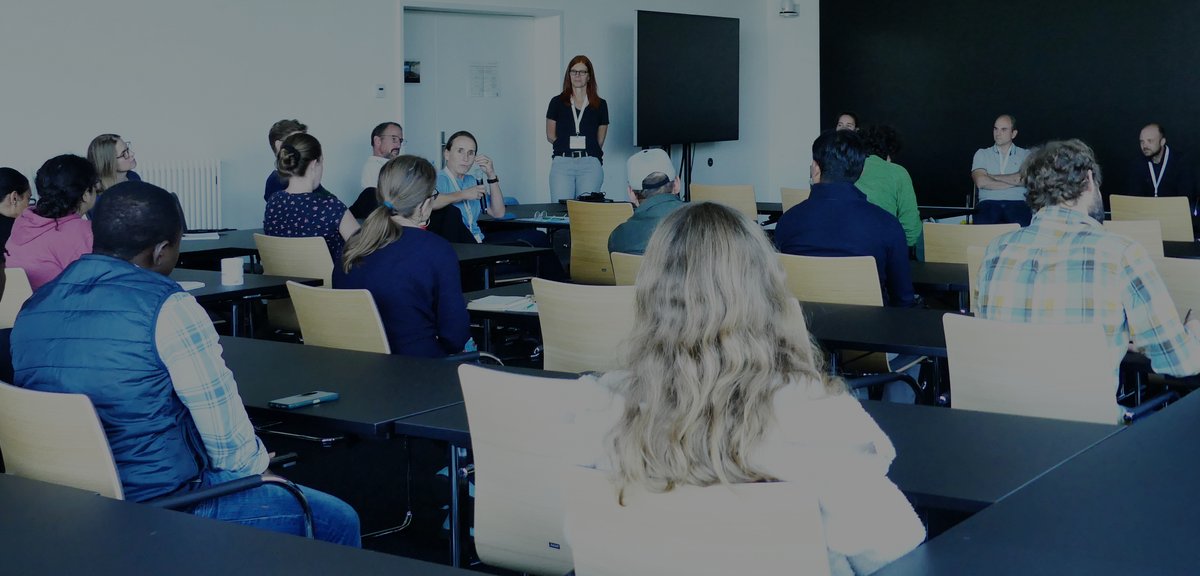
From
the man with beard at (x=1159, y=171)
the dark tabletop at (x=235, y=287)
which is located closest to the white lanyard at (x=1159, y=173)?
the man with beard at (x=1159, y=171)

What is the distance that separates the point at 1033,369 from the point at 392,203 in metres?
2.19

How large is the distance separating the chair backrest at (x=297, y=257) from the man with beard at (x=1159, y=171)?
7.21m

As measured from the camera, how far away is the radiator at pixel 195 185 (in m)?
8.53

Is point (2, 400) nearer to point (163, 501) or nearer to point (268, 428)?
point (163, 501)

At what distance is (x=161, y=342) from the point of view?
2.44 meters

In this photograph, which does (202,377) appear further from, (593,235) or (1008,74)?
(1008,74)

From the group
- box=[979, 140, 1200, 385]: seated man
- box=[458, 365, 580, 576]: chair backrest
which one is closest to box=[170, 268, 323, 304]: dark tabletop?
box=[458, 365, 580, 576]: chair backrest

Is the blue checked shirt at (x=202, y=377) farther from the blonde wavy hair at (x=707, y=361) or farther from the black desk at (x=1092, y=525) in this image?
the black desk at (x=1092, y=525)

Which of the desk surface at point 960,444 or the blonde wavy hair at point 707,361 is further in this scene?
the desk surface at point 960,444

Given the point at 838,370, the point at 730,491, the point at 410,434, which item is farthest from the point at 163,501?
the point at 838,370

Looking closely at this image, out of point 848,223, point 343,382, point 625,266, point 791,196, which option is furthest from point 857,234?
point 791,196

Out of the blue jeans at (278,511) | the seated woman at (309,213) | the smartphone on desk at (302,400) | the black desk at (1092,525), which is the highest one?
the seated woman at (309,213)

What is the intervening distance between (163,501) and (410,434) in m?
0.52

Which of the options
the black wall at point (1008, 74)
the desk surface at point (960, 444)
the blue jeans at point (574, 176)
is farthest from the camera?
the black wall at point (1008, 74)
